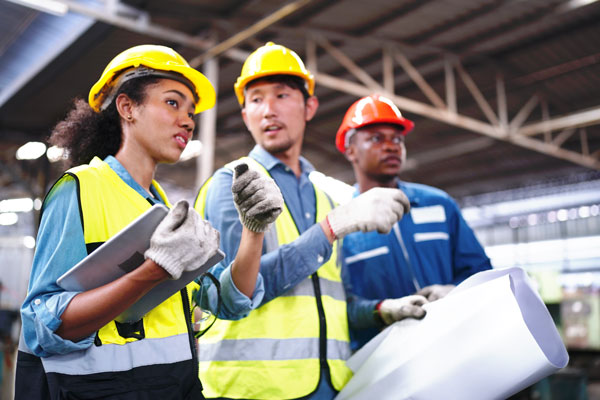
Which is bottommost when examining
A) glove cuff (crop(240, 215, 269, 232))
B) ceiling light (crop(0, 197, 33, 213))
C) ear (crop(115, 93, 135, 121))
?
glove cuff (crop(240, 215, 269, 232))

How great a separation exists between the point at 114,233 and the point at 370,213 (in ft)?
2.72

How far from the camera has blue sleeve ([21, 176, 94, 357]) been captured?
3.98 ft

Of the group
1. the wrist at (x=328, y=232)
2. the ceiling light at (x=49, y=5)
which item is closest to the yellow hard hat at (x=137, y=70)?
the wrist at (x=328, y=232)

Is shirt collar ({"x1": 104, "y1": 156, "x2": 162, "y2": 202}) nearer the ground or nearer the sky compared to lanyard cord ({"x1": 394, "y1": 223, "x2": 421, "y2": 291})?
nearer the sky

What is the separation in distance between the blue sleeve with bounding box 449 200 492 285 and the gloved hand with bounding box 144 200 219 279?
5.53 ft

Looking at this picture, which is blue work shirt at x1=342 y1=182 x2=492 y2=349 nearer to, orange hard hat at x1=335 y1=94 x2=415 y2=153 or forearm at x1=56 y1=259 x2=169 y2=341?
orange hard hat at x1=335 y1=94 x2=415 y2=153

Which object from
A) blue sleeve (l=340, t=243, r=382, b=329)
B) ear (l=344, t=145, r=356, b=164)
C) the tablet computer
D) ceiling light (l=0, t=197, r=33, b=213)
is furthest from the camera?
ceiling light (l=0, t=197, r=33, b=213)

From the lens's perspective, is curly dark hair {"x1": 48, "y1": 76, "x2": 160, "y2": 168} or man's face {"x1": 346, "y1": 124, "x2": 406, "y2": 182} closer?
curly dark hair {"x1": 48, "y1": 76, "x2": 160, "y2": 168}

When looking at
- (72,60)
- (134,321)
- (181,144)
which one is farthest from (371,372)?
(72,60)

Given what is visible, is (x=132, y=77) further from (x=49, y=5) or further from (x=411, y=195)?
(x=49, y=5)


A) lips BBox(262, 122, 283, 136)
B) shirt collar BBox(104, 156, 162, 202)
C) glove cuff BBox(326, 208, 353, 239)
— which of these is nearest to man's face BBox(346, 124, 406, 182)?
lips BBox(262, 122, 283, 136)

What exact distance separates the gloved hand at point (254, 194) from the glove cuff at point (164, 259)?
37 cm

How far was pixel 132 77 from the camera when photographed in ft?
5.33

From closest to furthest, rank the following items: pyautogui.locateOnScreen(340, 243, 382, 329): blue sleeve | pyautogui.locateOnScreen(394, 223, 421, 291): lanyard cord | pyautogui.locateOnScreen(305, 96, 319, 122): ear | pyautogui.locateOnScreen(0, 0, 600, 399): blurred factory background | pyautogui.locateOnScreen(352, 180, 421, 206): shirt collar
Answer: pyautogui.locateOnScreen(340, 243, 382, 329): blue sleeve → pyautogui.locateOnScreen(305, 96, 319, 122): ear → pyautogui.locateOnScreen(394, 223, 421, 291): lanyard cord → pyautogui.locateOnScreen(352, 180, 421, 206): shirt collar → pyautogui.locateOnScreen(0, 0, 600, 399): blurred factory background
